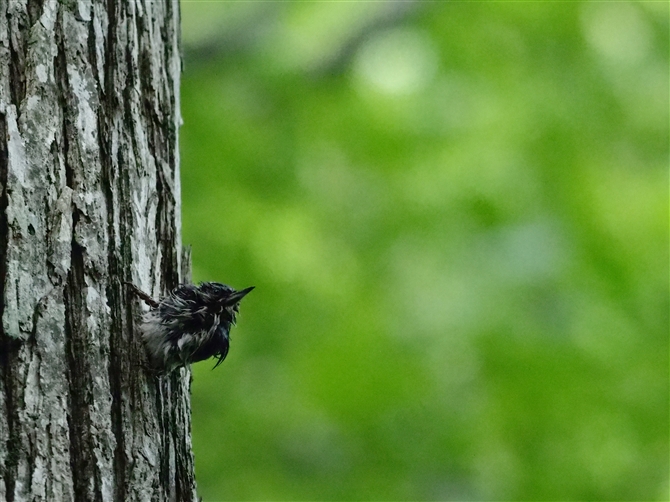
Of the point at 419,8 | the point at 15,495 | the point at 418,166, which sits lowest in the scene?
the point at 15,495

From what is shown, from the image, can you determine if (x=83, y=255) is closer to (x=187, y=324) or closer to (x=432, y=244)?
(x=187, y=324)

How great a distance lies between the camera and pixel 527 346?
5.95m

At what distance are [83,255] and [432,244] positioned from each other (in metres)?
4.17

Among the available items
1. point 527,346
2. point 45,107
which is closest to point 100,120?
point 45,107

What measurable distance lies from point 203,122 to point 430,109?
5.52ft

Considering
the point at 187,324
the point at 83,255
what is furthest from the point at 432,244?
the point at 83,255

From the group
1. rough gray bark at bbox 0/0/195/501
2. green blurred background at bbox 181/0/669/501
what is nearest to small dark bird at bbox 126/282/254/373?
rough gray bark at bbox 0/0/195/501

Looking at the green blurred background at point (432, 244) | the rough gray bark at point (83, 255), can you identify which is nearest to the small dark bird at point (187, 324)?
the rough gray bark at point (83, 255)

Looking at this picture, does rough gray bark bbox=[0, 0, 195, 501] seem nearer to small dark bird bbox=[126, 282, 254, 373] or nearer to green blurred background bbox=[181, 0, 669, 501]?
small dark bird bbox=[126, 282, 254, 373]

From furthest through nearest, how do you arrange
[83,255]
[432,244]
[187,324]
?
[432,244] → [187,324] → [83,255]

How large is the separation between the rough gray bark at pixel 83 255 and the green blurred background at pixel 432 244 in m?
3.24

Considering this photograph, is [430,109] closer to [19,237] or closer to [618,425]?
[618,425]

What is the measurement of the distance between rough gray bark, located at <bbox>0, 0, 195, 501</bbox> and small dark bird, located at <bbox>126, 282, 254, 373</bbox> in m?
0.06

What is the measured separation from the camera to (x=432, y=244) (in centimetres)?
653
